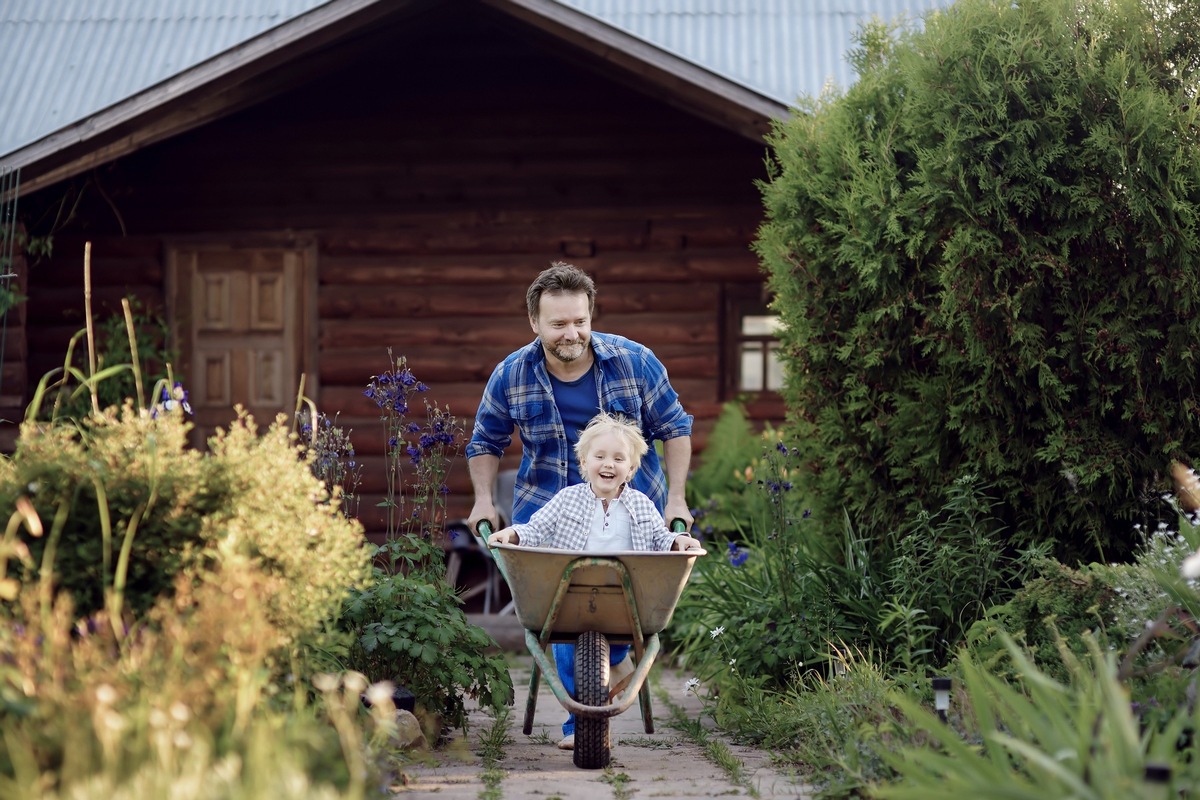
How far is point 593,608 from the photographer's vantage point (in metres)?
3.97

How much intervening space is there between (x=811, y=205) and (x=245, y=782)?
3745 mm

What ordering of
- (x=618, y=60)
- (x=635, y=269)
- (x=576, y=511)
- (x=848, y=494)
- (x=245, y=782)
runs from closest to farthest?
(x=245, y=782) < (x=576, y=511) < (x=848, y=494) < (x=618, y=60) < (x=635, y=269)

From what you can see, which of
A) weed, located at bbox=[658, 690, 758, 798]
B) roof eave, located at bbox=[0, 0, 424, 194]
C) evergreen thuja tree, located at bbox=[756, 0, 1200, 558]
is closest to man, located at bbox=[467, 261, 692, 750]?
weed, located at bbox=[658, 690, 758, 798]

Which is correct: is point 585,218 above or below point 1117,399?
above

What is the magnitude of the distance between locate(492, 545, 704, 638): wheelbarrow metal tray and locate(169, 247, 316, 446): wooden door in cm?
542

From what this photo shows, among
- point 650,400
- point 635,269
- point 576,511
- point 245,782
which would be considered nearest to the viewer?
point 245,782

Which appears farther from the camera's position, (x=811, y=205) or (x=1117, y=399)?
(x=811, y=205)

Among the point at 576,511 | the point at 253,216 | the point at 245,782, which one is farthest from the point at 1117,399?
the point at 253,216

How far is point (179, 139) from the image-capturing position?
8914mm

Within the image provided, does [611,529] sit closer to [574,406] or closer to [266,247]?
[574,406]

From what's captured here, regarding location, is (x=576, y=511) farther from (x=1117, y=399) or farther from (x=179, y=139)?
(x=179, y=139)

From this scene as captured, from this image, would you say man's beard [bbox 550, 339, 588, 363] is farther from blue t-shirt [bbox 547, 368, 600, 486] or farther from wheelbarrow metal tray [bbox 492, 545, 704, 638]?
wheelbarrow metal tray [bbox 492, 545, 704, 638]

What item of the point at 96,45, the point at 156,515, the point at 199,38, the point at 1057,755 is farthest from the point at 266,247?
the point at 1057,755

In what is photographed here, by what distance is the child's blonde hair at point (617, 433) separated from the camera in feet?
13.8
